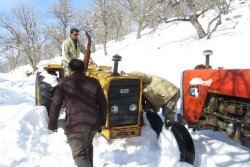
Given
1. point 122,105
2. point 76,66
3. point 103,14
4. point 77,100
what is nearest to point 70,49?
point 122,105

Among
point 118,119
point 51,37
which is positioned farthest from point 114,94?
point 51,37

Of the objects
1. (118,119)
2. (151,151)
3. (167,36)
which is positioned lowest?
(151,151)

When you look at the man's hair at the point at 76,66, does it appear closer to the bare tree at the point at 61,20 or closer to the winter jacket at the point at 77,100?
the winter jacket at the point at 77,100

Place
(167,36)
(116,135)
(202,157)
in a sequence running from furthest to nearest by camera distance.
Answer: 1. (167,36)
2. (116,135)
3. (202,157)

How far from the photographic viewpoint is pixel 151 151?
5.64m

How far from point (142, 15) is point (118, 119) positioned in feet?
106

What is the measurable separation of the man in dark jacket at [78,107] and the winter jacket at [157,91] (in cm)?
198

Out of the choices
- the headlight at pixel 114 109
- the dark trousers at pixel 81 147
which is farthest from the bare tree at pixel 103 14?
the dark trousers at pixel 81 147

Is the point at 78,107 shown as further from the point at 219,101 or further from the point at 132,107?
the point at 219,101

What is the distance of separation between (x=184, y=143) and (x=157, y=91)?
1.35 meters

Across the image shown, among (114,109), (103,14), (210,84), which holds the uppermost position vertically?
(103,14)

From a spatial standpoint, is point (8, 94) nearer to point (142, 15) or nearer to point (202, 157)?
point (202, 157)

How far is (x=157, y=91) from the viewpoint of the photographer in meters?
6.10

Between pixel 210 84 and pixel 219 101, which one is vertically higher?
pixel 210 84
